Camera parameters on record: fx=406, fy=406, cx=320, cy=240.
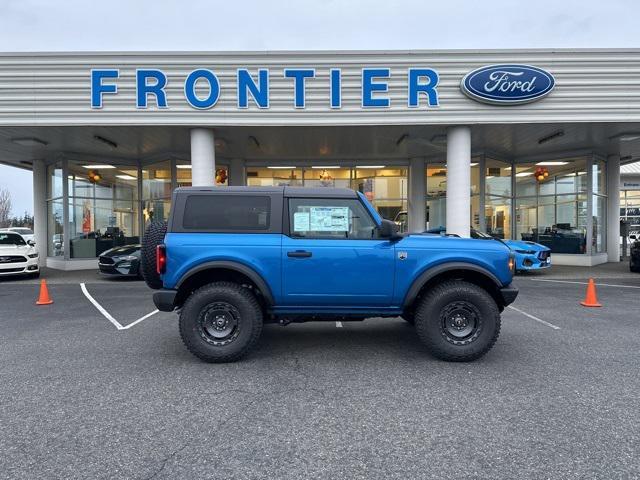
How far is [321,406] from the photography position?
351 cm

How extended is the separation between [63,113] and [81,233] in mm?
6261

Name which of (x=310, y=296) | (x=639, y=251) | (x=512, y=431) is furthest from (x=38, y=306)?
(x=639, y=251)

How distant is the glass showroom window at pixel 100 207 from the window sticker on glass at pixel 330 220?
14231 millimetres

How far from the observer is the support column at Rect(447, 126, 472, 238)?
11599mm

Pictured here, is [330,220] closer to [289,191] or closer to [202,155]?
[289,191]

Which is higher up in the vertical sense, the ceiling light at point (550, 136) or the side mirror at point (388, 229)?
the ceiling light at point (550, 136)

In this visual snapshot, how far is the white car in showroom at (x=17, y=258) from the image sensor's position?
1210cm

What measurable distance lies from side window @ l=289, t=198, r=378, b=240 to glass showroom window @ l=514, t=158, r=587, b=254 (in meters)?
14.3

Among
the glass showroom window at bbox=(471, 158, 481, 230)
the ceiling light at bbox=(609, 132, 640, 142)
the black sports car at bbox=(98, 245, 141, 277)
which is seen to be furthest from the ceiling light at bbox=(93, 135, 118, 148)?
the ceiling light at bbox=(609, 132, 640, 142)

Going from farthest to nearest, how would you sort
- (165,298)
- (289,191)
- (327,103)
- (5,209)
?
1. (5,209)
2. (327,103)
3. (289,191)
4. (165,298)

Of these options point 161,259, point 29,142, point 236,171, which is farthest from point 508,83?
point 29,142

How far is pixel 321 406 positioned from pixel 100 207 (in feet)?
52.6

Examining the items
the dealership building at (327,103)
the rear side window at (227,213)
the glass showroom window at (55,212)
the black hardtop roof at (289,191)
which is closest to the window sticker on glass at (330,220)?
the black hardtop roof at (289,191)

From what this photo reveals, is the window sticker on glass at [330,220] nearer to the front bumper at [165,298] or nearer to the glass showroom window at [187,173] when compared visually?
the front bumper at [165,298]
